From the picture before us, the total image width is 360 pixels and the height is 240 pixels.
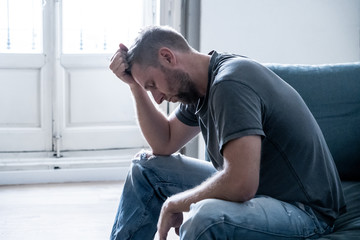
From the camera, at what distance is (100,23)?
3654 mm

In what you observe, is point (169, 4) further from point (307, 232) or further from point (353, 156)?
point (307, 232)

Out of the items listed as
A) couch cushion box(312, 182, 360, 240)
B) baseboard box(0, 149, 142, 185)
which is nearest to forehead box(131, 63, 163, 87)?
couch cushion box(312, 182, 360, 240)

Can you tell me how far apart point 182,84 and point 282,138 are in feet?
1.16

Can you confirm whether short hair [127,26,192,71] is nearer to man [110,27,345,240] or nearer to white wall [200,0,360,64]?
man [110,27,345,240]

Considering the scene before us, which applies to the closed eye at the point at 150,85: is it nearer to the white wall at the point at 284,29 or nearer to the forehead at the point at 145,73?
the forehead at the point at 145,73

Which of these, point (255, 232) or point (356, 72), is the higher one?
point (356, 72)

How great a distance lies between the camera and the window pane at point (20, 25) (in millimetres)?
3482

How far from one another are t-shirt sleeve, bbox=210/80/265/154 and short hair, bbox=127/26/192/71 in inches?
10.7

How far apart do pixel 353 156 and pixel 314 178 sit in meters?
0.50

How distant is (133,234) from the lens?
5.64 ft

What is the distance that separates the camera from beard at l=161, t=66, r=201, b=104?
157 centimetres

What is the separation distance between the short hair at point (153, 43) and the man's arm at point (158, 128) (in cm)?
21

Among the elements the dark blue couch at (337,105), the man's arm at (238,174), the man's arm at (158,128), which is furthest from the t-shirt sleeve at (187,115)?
the man's arm at (238,174)

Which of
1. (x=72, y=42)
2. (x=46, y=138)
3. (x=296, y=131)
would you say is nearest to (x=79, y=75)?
(x=72, y=42)
